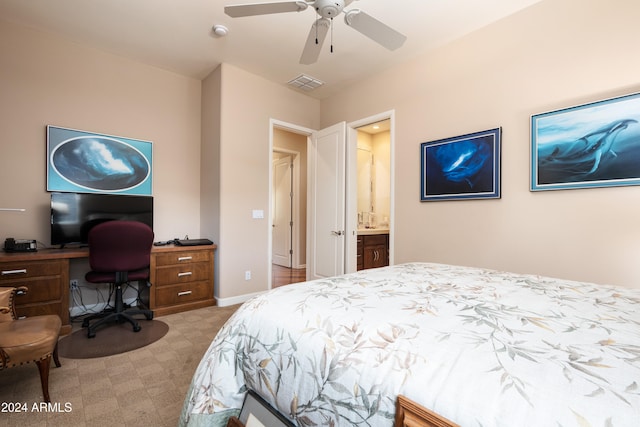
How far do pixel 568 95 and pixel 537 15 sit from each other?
0.75 metres

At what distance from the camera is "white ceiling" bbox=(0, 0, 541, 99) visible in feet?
8.41

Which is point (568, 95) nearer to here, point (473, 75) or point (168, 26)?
point (473, 75)

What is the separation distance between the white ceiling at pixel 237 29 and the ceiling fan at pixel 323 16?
0.66 m

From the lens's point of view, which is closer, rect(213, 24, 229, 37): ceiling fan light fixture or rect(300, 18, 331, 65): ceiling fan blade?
rect(300, 18, 331, 65): ceiling fan blade

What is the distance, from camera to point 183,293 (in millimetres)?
3367

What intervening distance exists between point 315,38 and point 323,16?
0.72 ft

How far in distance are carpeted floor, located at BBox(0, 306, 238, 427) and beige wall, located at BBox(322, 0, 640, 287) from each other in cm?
244

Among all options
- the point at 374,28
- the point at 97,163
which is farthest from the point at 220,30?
the point at 97,163

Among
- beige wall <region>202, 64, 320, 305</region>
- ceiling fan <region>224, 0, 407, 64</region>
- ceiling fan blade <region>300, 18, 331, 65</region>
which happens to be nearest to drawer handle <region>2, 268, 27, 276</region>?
beige wall <region>202, 64, 320, 305</region>

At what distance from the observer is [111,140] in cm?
337

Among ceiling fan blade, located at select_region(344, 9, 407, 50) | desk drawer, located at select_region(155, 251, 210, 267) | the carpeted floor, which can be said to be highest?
ceiling fan blade, located at select_region(344, 9, 407, 50)

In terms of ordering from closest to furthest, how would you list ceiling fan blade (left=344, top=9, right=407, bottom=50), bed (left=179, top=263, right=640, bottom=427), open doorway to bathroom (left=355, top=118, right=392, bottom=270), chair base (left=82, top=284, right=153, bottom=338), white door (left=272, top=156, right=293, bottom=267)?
bed (left=179, top=263, right=640, bottom=427) → ceiling fan blade (left=344, top=9, right=407, bottom=50) → chair base (left=82, top=284, right=153, bottom=338) → open doorway to bathroom (left=355, top=118, right=392, bottom=270) → white door (left=272, top=156, right=293, bottom=267)

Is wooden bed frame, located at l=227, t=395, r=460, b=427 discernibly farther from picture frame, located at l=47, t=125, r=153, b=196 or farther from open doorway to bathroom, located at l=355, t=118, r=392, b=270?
open doorway to bathroom, located at l=355, t=118, r=392, b=270

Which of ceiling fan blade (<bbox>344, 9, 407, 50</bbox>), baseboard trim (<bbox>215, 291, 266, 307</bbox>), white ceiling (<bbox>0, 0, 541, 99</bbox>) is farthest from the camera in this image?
baseboard trim (<bbox>215, 291, 266, 307</bbox>)
